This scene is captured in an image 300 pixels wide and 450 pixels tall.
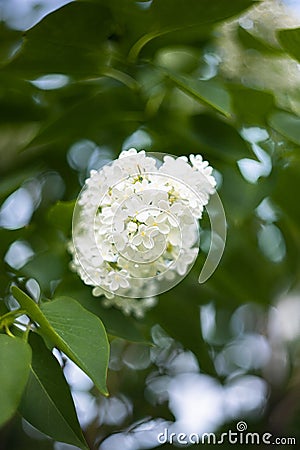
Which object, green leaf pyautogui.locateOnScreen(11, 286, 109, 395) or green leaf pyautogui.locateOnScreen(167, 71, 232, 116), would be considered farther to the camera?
green leaf pyautogui.locateOnScreen(167, 71, 232, 116)

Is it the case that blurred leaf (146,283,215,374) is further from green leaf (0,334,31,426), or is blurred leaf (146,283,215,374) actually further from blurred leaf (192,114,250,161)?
green leaf (0,334,31,426)

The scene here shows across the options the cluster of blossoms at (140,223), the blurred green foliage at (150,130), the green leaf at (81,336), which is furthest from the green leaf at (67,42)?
the green leaf at (81,336)

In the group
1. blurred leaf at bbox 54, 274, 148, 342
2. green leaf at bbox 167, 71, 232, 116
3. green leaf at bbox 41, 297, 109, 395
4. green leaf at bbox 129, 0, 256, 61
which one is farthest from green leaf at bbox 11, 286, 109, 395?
green leaf at bbox 129, 0, 256, 61

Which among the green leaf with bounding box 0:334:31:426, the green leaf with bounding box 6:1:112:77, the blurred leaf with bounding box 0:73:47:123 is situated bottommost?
the blurred leaf with bounding box 0:73:47:123

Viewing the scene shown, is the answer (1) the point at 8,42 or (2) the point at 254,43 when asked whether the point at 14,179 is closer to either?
(1) the point at 8,42

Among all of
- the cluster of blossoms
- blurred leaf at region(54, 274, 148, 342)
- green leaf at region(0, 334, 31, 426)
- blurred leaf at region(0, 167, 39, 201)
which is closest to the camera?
green leaf at region(0, 334, 31, 426)

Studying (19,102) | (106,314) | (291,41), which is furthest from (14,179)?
(291,41)

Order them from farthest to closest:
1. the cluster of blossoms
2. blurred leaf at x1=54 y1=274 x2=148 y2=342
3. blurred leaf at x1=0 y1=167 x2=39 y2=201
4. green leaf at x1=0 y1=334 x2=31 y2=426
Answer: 1. blurred leaf at x1=0 y1=167 x2=39 y2=201
2. blurred leaf at x1=54 y1=274 x2=148 y2=342
3. the cluster of blossoms
4. green leaf at x1=0 y1=334 x2=31 y2=426

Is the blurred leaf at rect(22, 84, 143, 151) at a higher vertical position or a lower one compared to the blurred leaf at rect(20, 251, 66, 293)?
higher
